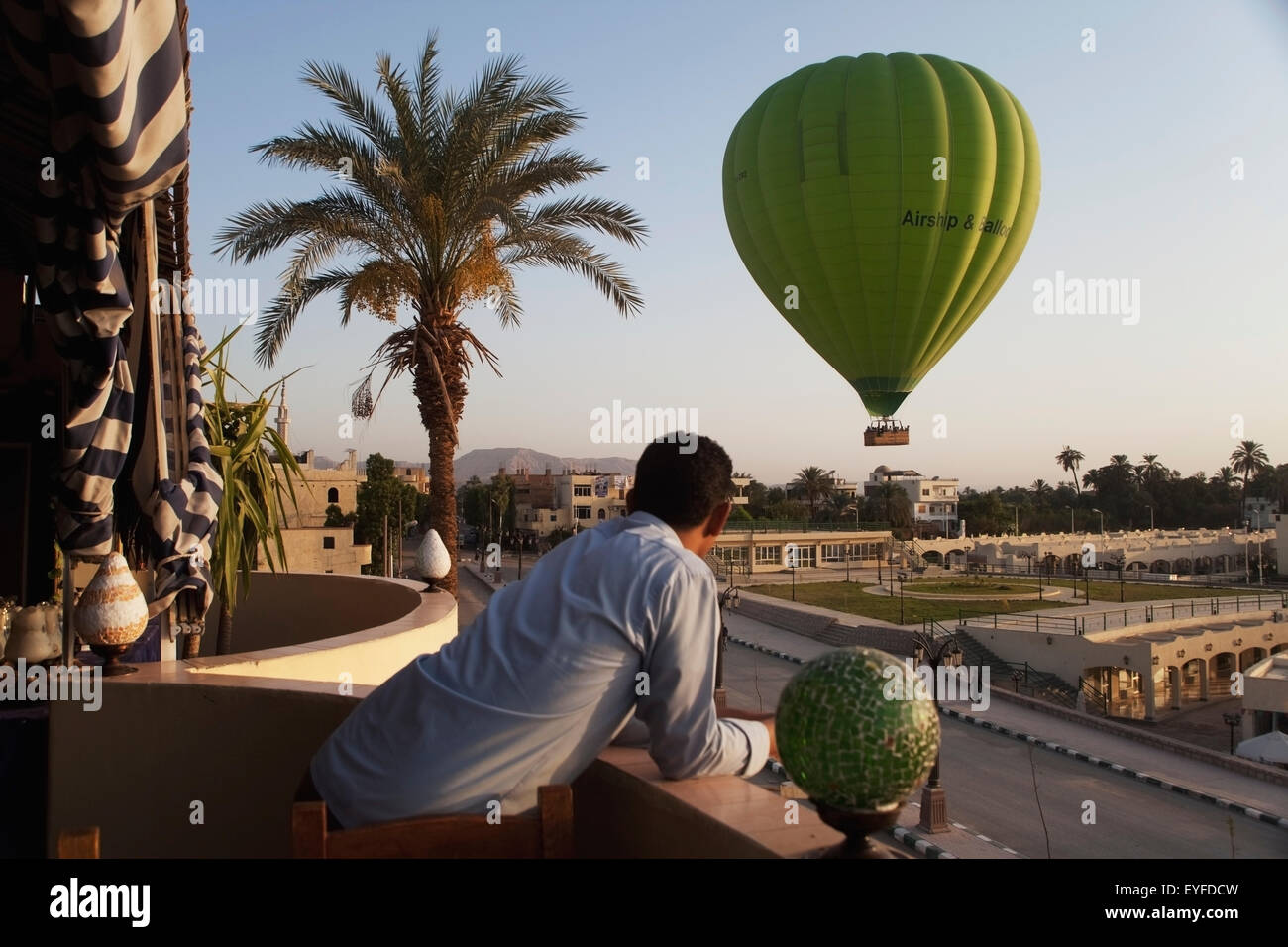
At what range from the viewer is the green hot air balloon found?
20.2 m

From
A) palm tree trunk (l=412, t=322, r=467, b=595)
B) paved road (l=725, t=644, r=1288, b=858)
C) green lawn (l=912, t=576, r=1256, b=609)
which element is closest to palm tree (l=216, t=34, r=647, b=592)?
palm tree trunk (l=412, t=322, r=467, b=595)

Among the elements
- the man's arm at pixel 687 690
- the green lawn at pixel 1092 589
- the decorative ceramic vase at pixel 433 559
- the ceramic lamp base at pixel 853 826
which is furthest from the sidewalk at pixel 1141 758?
the green lawn at pixel 1092 589

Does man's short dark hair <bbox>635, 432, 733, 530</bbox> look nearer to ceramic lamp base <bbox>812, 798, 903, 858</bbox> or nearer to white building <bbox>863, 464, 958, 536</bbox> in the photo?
ceramic lamp base <bbox>812, 798, 903, 858</bbox>

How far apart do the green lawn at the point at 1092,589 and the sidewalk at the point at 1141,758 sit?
2079 centimetres

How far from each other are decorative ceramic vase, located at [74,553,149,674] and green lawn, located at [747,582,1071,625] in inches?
1434

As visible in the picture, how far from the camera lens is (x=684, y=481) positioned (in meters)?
2.31

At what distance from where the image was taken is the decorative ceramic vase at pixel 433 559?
813 cm

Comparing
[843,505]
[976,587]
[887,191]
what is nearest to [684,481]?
[887,191]

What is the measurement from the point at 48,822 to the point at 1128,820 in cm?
1754

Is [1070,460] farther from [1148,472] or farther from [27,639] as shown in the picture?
[27,639]

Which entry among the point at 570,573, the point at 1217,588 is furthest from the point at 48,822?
the point at 1217,588

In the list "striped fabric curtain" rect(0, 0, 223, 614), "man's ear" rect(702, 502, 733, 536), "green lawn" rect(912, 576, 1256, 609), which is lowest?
"green lawn" rect(912, 576, 1256, 609)

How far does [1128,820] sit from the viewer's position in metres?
17.0
